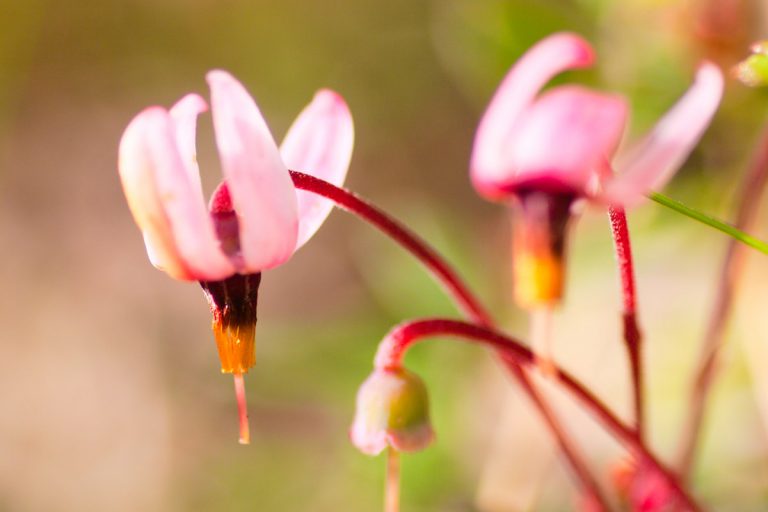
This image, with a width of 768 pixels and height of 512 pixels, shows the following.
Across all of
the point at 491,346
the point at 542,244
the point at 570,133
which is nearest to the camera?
the point at 570,133

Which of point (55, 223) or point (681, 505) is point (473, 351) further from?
point (55, 223)

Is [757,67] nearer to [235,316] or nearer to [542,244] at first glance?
[542,244]

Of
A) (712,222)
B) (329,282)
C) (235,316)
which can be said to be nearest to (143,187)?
(235,316)

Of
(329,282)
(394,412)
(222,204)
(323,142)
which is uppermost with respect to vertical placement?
(329,282)

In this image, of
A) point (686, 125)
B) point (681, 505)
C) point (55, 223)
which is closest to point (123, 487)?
point (55, 223)

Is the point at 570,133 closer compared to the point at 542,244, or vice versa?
the point at 570,133

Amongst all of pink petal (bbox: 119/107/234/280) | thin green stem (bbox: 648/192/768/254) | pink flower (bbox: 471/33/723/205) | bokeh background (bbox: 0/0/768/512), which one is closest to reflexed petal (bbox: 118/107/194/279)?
pink petal (bbox: 119/107/234/280)
